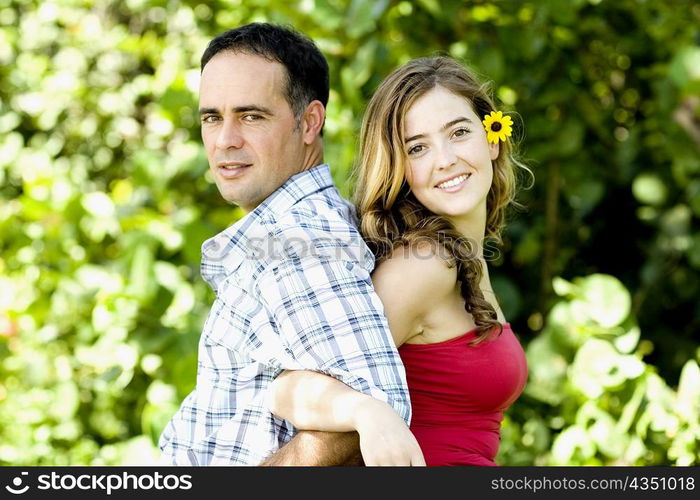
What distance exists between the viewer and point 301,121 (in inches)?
71.6

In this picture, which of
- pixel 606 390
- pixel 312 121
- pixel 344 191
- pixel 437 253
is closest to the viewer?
pixel 437 253

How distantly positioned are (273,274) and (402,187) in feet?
1.22

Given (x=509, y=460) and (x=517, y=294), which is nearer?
(x=509, y=460)

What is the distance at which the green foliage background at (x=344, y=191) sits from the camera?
273 centimetres

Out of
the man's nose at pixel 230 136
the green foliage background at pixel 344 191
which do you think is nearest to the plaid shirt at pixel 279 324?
the man's nose at pixel 230 136

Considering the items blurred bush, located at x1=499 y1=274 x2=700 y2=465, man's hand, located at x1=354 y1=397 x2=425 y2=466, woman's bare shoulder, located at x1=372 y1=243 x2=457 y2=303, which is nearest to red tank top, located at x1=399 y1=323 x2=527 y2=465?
woman's bare shoulder, located at x1=372 y1=243 x2=457 y2=303

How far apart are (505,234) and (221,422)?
197 cm

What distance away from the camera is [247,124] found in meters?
1.76

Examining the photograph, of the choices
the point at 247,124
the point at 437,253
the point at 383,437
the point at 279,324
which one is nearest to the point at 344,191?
the point at 247,124

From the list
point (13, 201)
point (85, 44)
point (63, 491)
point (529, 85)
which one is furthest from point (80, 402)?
point (529, 85)

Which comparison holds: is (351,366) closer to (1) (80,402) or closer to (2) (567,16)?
(2) (567,16)

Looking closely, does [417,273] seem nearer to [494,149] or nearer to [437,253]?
[437,253]

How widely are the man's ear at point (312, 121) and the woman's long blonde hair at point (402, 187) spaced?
0.10 m

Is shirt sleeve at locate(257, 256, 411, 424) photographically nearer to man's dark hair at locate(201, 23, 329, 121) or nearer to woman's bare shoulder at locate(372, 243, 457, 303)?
woman's bare shoulder at locate(372, 243, 457, 303)
